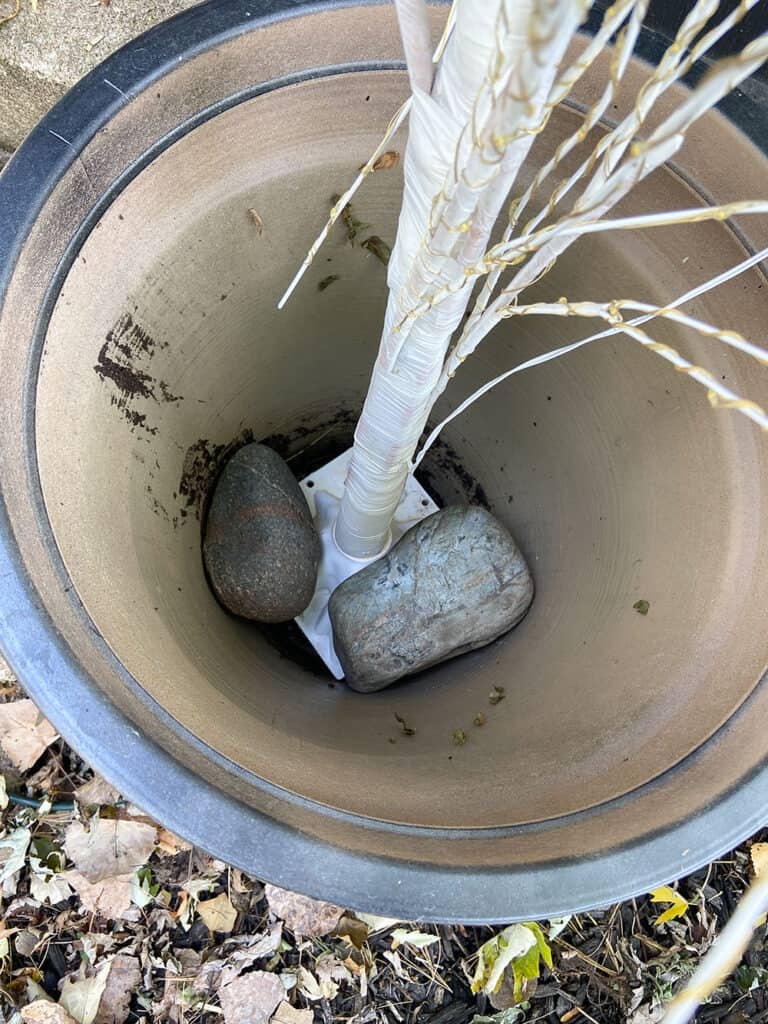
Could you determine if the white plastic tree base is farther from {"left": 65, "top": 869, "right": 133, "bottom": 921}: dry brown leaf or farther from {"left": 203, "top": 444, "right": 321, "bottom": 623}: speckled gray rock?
{"left": 65, "top": 869, "right": 133, "bottom": 921}: dry brown leaf

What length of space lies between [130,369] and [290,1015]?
846 mm

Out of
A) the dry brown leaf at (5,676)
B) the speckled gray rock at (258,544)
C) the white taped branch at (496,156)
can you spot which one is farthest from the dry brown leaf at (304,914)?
the white taped branch at (496,156)

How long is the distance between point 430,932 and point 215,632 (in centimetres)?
54

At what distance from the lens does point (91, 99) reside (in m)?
0.74

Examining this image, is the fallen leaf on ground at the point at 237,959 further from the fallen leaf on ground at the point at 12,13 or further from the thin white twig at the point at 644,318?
the fallen leaf on ground at the point at 12,13

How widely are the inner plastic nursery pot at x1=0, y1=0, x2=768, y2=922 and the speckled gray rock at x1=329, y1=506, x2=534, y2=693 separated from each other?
0.04 metres

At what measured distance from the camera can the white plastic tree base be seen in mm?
1155

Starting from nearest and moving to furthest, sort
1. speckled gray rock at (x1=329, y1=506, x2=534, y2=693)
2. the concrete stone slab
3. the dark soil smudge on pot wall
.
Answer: the dark soil smudge on pot wall, speckled gray rock at (x1=329, y1=506, x2=534, y2=693), the concrete stone slab

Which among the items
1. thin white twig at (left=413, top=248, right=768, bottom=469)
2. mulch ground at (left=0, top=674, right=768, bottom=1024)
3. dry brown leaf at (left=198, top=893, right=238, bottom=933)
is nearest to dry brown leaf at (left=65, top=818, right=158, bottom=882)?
mulch ground at (left=0, top=674, right=768, bottom=1024)

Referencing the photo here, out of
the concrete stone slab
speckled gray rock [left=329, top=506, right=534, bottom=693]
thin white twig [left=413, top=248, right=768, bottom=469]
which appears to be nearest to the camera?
thin white twig [left=413, top=248, right=768, bottom=469]

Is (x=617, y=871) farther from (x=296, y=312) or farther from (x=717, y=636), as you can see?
(x=296, y=312)

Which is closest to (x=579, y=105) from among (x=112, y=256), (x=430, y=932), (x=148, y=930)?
(x=112, y=256)

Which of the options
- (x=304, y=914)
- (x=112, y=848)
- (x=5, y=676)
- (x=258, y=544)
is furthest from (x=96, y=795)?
(x=258, y=544)

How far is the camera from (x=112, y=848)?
1.13 m
